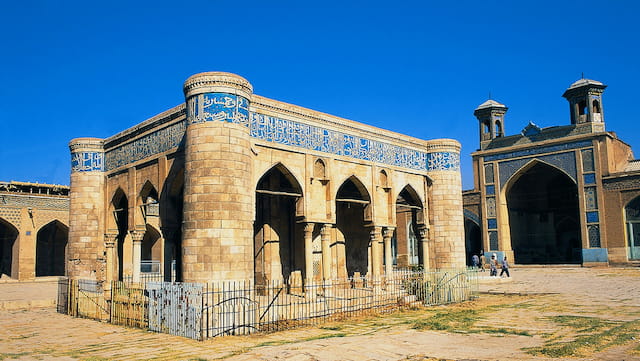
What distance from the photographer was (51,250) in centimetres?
3484

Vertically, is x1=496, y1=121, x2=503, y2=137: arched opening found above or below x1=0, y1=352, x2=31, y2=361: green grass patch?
above

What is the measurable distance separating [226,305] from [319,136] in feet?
20.3

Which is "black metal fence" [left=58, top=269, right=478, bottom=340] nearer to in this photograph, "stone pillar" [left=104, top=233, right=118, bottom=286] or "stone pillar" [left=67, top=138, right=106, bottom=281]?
"stone pillar" [left=104, top=233, right=118, bottom=286]

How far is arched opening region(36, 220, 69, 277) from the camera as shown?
34219mm

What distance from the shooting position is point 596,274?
85.4 feet

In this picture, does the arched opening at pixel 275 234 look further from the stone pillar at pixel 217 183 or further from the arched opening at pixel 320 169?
the stone pillar at pixel 217 183

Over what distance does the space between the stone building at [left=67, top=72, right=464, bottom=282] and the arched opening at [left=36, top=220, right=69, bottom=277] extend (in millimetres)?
16589

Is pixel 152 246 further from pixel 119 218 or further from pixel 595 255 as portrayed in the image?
pixel 595 255

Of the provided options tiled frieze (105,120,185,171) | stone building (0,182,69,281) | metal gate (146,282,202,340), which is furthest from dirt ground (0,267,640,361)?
stone building (0,182,69,281)

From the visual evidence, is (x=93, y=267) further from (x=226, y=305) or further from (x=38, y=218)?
(x=38, y=218)

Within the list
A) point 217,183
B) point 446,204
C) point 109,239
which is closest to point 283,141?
point 217,183

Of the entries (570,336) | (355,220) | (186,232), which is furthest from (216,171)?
(355,220)

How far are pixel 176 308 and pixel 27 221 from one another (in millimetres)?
23149

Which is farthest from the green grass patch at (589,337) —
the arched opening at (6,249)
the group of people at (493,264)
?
the arched opening at (6,249)
